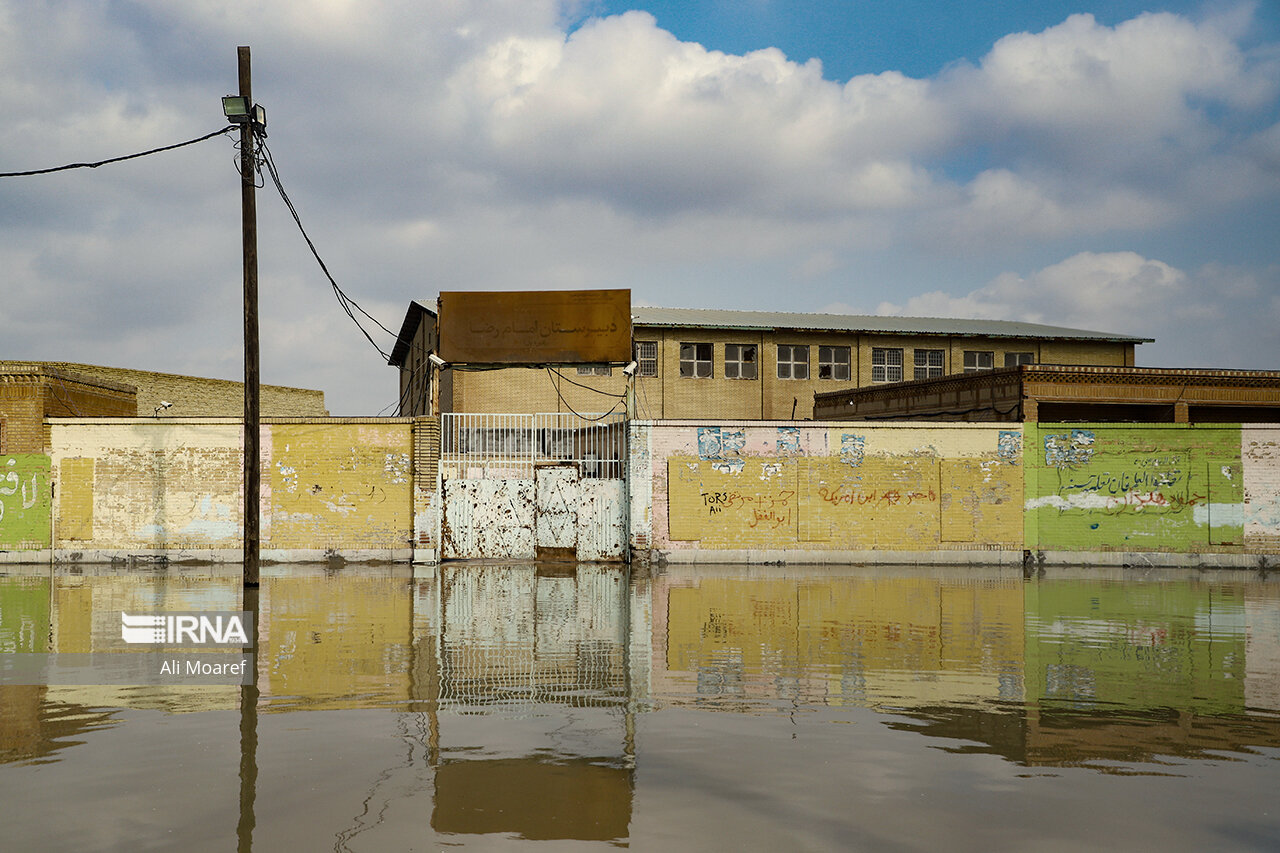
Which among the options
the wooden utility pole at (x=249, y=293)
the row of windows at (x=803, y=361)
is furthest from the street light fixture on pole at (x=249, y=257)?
the row of windows at (x=803, y=361)

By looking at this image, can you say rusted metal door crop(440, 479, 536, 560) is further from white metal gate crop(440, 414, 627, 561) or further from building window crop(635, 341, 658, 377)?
building window crop(635, 341, 658, 377)

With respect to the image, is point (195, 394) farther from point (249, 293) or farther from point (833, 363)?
point (249, 293)

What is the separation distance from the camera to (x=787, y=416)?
37.4 meters

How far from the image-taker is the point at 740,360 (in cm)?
3716

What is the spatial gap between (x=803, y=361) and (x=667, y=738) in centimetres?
3305

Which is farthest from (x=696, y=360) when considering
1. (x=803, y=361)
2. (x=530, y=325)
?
(x=530, y=325)

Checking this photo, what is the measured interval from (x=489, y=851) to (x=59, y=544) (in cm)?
2020

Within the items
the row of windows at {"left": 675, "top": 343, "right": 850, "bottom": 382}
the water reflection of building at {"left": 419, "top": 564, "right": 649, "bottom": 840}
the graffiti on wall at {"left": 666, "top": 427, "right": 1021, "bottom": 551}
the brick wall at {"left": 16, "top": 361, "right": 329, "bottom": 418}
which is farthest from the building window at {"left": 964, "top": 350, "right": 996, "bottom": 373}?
the water reflection of building at {"left": 419, "top": 564, "right": 649, "bottom": 840}

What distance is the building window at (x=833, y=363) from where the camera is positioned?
38.1 metres

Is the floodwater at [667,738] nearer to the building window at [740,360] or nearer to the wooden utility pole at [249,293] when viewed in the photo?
the wooden utility pole at [249,293]

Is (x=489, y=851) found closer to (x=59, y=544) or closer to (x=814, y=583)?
(x=814, y=583)

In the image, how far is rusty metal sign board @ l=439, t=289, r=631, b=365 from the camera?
67.4ft

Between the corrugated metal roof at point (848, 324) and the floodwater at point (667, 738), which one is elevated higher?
the corrugated metal roof at point (848, 324)

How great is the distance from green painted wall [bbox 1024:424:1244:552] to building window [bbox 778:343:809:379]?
16.4 metres
